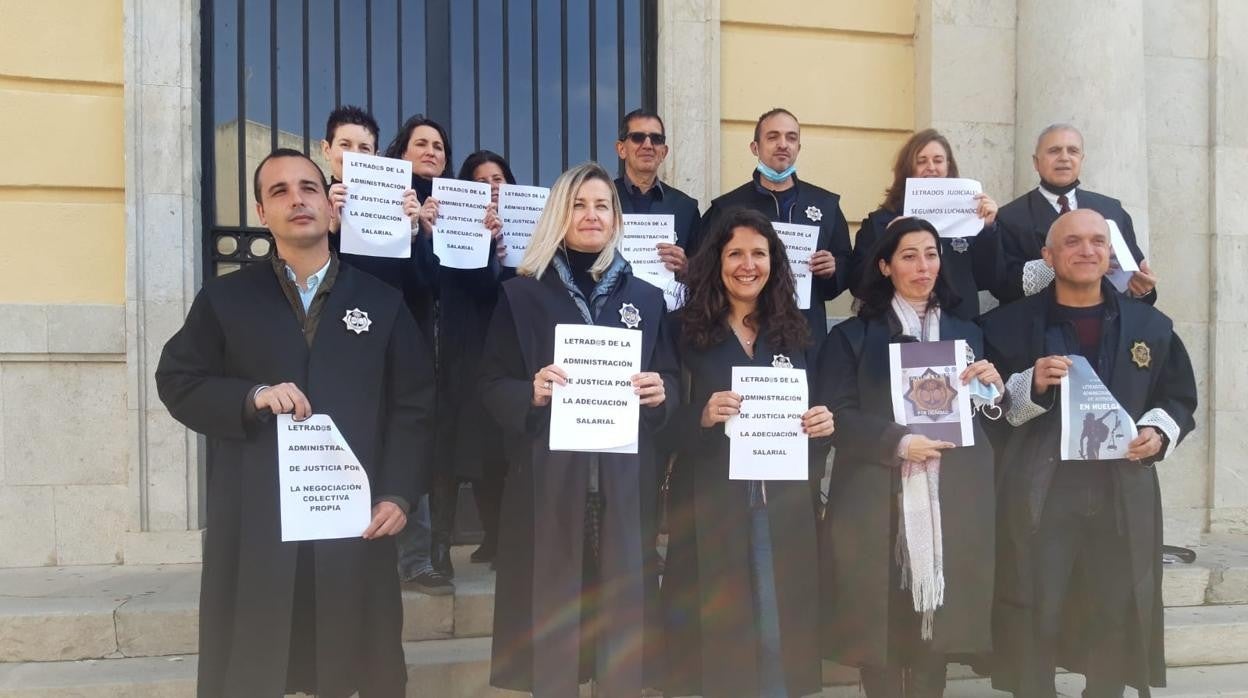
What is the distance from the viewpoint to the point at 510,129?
597 centimetres

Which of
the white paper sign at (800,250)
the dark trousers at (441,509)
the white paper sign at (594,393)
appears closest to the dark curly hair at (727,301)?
the white paper sign at (594,393)

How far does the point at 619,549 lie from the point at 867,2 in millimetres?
4570

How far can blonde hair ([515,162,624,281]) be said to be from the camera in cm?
328

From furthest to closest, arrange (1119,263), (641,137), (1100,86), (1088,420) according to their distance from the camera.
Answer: (1100,86) < (641,137) < (1119,263) < (1088,420)

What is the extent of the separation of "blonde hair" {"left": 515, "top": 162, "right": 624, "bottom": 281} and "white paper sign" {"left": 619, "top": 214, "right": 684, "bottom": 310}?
79 cm

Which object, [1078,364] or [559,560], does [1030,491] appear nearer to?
[1078,364]

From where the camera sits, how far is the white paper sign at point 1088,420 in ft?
11.8

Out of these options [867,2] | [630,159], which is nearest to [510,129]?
[630,159]

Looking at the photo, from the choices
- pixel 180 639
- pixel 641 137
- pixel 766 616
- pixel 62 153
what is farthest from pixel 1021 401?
pixel 62 153

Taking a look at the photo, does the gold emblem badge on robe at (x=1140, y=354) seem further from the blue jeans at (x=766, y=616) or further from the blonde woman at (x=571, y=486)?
the blonde woman at (x=571, y=486)

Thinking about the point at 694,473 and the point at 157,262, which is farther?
the point at 157,262

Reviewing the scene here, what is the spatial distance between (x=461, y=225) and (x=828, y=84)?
309cm

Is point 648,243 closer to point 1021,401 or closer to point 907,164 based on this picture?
point 907,164

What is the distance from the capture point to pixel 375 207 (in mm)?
3826
